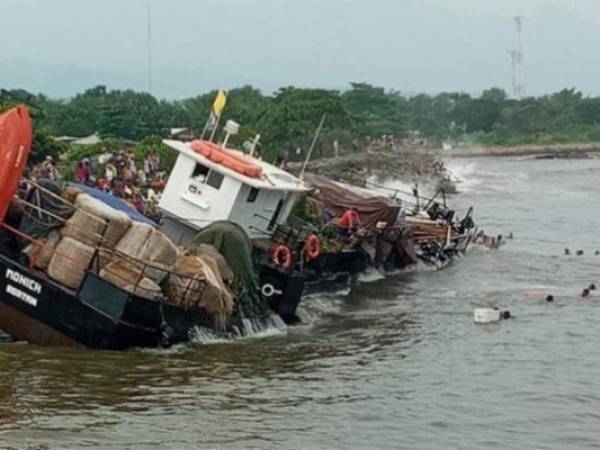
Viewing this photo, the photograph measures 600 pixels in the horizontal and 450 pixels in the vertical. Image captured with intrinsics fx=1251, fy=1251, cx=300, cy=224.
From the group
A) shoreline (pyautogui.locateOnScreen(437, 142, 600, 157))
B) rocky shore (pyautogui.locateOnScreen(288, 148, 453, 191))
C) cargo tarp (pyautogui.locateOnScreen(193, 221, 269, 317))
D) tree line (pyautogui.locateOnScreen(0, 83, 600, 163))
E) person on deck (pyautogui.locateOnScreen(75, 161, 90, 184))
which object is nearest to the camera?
cargo tarp (pyautogui.locateOnScreen(193, 221, 269, 317))

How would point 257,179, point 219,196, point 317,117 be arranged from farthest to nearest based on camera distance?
point 317,117
point 257,179
point 219,196

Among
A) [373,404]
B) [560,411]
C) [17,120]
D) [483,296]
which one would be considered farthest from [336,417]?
[483,296]

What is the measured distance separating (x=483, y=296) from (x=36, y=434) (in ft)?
59.2

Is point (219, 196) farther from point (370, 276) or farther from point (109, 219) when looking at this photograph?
point (370, 276)

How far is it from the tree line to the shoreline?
336cm

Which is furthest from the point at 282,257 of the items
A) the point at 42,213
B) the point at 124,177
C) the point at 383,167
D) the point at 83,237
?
the point at 383,167

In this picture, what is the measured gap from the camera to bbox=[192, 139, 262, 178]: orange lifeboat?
26641 mm

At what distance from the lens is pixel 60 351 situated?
1986 cm

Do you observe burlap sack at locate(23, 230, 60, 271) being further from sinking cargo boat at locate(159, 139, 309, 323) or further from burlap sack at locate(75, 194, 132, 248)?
sinking cargo boat at locate(159, 139, 309, 323)

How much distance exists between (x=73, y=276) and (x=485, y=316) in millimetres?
10270

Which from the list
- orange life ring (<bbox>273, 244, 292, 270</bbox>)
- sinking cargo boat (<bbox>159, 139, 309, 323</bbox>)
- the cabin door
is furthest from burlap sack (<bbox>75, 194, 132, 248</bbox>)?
the cabin door

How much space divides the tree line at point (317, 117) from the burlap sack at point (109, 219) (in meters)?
18.3

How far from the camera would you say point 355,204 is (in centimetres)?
3516

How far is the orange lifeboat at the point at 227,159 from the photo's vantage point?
2664 centimetres
